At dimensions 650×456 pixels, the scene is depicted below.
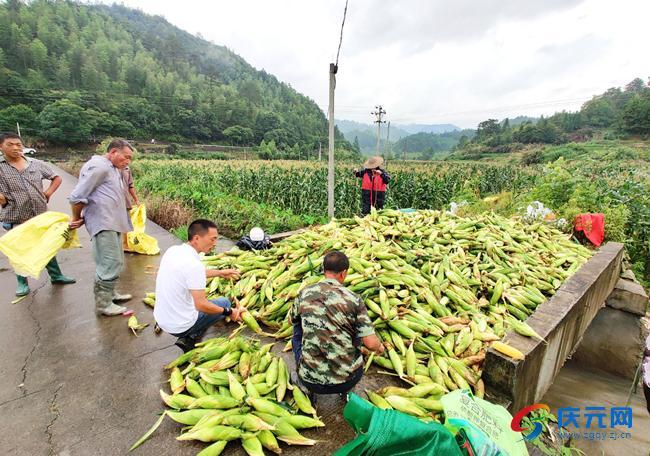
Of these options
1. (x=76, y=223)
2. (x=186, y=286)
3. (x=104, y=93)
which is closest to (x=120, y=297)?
(x=76, y=223)

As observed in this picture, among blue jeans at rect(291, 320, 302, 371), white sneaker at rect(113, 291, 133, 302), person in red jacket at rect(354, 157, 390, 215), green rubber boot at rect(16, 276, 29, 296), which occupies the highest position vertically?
person in red jacket at rect(354, 157, 390, 215)

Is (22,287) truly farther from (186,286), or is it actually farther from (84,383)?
(186,286)

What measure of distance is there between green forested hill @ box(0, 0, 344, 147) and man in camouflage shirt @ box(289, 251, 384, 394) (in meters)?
71.8

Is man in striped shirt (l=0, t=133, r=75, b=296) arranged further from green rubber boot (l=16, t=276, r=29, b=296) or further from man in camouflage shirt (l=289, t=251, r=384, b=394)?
man in camouflage shirt (l=289, t=251, r=384, b=394)

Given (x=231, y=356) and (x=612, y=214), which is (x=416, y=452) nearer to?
(x=231, y=356)

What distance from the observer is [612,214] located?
22.8ft

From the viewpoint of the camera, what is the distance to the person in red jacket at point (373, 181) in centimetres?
769

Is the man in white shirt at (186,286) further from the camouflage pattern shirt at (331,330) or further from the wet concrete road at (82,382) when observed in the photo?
the camouflage pattern shirt at (331,330)

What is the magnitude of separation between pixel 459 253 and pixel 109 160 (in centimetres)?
480

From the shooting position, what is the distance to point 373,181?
780 centimetres

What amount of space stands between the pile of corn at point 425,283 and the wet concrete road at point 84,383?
1.47 ft

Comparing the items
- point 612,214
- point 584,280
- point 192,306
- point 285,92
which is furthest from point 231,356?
point 285,92

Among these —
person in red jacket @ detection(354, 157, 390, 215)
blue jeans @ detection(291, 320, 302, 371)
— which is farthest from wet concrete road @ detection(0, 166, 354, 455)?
person in red jacket @ detection(354, 157, 390, 215)

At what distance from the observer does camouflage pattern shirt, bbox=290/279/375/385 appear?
2.35 metres
